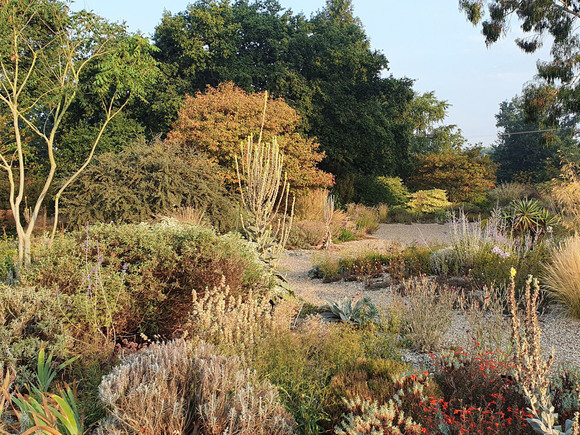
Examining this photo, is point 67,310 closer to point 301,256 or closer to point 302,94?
point 301,256

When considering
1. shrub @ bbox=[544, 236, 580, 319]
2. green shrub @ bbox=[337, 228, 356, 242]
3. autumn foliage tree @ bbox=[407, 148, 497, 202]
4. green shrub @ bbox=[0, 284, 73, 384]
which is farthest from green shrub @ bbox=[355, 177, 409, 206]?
green shrub @ bbox=[0, 284, 73, 384]

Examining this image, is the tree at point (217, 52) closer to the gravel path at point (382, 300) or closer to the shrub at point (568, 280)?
the gravel path at point (382, 300)

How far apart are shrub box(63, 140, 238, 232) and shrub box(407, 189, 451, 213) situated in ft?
33.1

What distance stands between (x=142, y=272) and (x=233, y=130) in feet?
33.1

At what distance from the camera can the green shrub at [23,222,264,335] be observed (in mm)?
3943

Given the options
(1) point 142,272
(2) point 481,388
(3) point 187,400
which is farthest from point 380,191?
Answer: (3) point 187,400

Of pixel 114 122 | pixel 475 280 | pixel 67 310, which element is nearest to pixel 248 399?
pixel 67 310

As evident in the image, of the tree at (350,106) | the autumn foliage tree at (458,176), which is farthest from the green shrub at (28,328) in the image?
the autumn foliage tree at (458,176)

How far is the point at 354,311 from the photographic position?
16.0 ft

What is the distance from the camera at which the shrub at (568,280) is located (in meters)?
5.09

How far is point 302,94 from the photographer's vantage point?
18.9 metres

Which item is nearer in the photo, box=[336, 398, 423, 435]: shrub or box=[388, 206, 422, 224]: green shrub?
box=[336, 398, 423, 435]: shrub

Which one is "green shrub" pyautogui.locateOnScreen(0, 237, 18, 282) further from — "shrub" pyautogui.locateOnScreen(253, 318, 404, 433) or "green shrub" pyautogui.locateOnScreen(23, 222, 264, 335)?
"shrub" pyautogui.locateOnScreen(253, 318, 404, 433)

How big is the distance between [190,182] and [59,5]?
4.26 m
